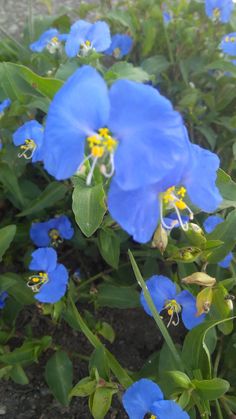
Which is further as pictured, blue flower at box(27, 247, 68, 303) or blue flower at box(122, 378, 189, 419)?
blue flower at box(27, 247, 68, 303)

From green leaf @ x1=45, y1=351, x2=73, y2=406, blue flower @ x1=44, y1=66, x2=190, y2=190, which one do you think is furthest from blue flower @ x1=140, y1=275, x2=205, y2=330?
blue flower @ x1=44, y1=66, x2=190, y2=190

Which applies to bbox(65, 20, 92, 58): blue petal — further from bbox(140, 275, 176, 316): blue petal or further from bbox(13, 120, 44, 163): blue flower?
bbox(140, 275, 176, 316): blue petal

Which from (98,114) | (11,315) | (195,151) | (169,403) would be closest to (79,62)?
(195,151)

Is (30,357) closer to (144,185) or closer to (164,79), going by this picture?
(144,185)

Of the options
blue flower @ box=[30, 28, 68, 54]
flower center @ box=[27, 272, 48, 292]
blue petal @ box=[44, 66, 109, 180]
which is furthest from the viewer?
blue flower @ box=[30, 28, 68, 54]

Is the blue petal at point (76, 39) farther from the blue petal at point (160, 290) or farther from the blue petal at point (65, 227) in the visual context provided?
the blue petal at point (160, 290)

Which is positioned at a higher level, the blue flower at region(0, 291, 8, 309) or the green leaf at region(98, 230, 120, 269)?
the green leaf at region(98, 230, 120, 269)

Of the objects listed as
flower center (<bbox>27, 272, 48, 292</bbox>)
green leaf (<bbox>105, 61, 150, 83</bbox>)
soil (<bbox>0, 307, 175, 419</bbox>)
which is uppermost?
green leaf (<bbox>105, 61, 150, 83</bbox>)
